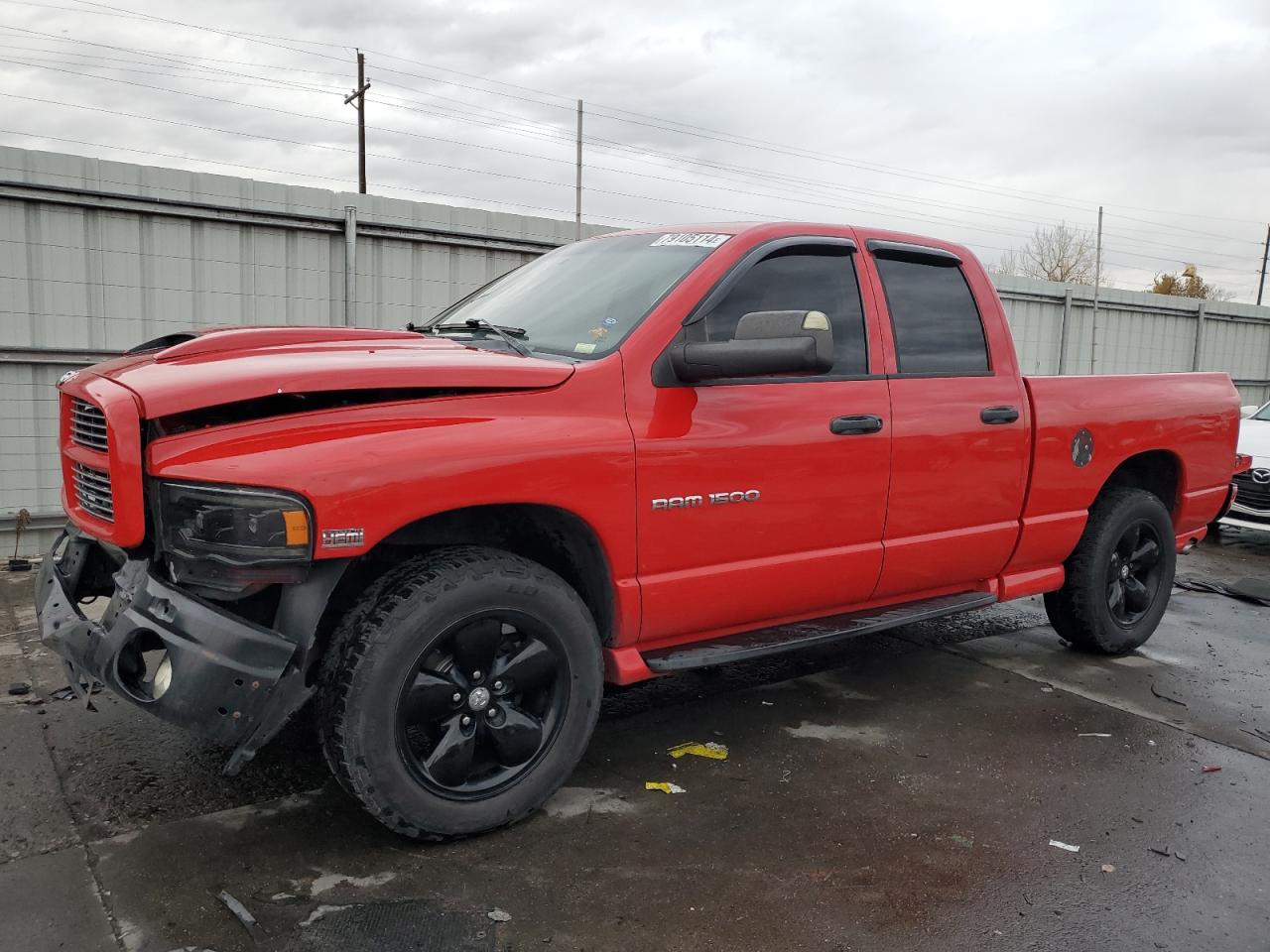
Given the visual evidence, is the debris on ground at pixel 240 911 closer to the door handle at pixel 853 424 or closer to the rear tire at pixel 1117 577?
the door handle at pixel 853 424

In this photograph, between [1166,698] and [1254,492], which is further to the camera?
[1254,492]

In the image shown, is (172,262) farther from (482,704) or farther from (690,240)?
(482,704)

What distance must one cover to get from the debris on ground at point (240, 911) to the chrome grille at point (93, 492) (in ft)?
3.53

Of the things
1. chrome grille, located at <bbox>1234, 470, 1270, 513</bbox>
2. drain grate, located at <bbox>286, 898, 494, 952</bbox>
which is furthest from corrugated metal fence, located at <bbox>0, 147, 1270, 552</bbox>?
chrome grille, located at <bbox>1234, 470, 1270, 513</bbox>

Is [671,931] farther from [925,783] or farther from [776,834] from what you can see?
[925,783]

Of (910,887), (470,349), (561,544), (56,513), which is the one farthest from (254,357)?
(56,513)

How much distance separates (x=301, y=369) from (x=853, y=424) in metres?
2.00

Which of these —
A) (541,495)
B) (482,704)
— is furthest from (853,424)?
(482,704)

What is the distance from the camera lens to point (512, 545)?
3426mm

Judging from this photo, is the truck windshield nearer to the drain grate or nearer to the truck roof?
the truck roof

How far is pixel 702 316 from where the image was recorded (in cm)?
349

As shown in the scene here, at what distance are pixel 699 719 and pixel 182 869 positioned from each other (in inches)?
80.0

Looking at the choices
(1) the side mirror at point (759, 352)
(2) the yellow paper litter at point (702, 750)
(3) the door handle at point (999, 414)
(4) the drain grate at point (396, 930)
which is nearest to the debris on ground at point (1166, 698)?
(3) the door handle at point (999, 414)

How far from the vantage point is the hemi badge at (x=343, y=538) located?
2682mm
